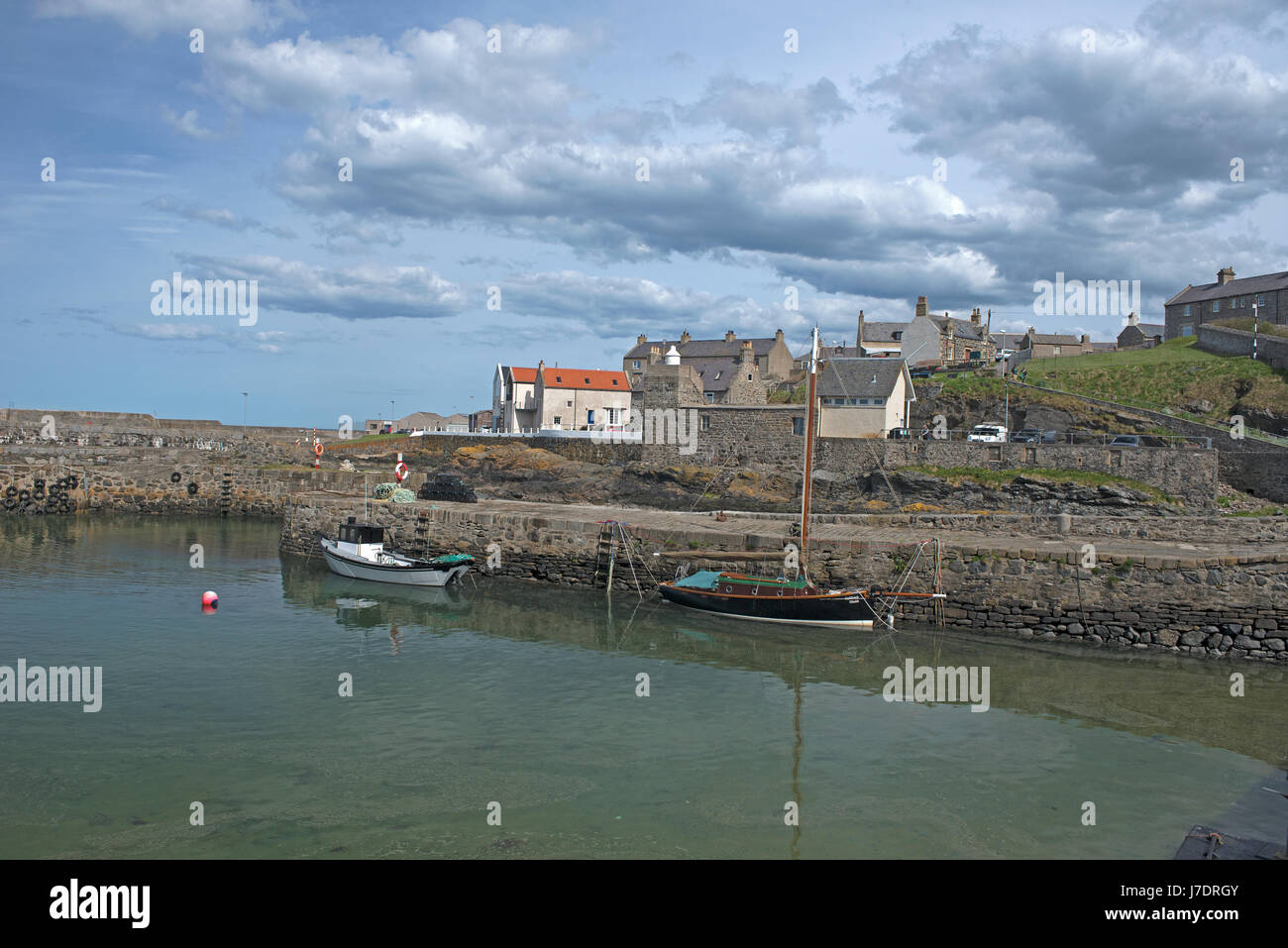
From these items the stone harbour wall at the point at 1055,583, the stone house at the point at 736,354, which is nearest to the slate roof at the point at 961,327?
the stone house at the point at 736,354

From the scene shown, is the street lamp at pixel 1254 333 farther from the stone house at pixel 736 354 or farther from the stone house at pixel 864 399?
the stone house at pixel 736 354

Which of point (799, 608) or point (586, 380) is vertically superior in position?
point (586, 380)

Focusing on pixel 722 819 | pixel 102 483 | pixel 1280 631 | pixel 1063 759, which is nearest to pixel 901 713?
pixel 1063 759

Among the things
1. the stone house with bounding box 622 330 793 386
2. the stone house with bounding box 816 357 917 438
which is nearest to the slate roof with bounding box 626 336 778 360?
the stone house with bounding box 622 330 793 386

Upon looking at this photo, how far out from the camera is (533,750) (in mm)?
11703

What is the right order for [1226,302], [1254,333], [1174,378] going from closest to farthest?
[1174,378] < [1254,333] < [1226,302]

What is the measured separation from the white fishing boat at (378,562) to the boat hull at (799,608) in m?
7.88

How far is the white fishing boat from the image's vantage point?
967 inches

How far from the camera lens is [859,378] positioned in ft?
144

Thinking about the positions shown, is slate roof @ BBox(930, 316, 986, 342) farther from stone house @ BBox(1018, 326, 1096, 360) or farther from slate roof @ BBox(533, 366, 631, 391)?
slate roof @ BBox(533, 366, 631, 391)

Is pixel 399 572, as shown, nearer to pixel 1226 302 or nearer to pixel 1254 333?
pixel 1254 333

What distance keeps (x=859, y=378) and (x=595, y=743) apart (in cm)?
3517

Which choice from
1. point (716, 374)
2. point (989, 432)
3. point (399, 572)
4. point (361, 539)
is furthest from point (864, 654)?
point (716, 374)
